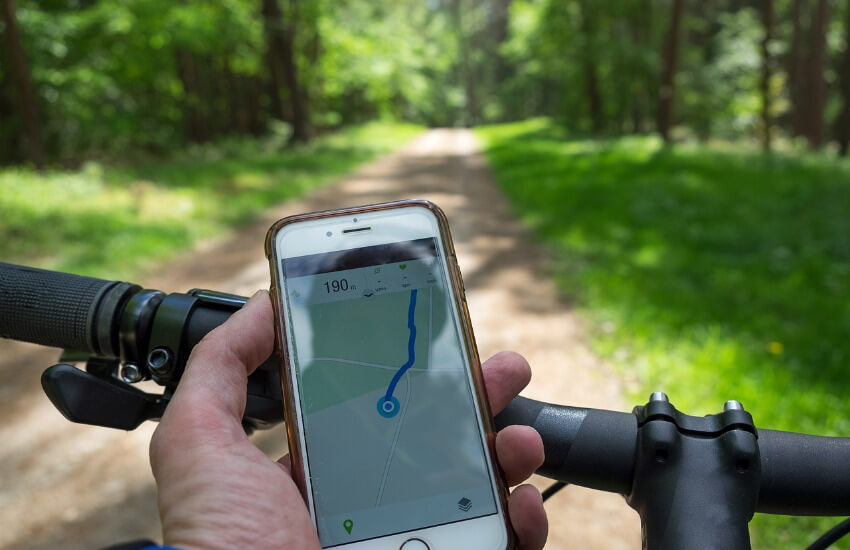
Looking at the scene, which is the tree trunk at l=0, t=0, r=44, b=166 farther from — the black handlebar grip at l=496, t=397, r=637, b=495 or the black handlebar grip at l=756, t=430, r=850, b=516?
the black handlebar grip at l=756, t=430, r=850, b=516

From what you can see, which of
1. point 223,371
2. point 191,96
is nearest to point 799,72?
point 191,96

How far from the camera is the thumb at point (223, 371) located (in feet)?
3.39

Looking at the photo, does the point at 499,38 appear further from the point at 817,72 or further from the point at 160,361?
the point at 160,361

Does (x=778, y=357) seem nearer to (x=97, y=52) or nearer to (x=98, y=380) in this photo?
(x=98, y=380)

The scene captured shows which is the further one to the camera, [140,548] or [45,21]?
[45,21]

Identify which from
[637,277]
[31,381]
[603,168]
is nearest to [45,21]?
[31,381]

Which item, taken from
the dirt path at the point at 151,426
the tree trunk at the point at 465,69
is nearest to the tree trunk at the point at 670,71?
the dirt path at the point at 151,426

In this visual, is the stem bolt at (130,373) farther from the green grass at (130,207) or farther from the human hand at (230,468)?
the green grass at (130,207)

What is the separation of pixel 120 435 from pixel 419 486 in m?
3.32

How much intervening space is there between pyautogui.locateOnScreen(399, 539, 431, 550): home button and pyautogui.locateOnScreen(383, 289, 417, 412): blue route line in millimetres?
234

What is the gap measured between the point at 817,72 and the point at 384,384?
1899 centimetres

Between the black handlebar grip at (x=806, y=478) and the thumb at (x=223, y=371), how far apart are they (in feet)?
2.82

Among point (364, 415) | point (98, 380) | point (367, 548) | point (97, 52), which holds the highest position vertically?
point (97, 52)

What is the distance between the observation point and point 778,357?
4137 millimetres
